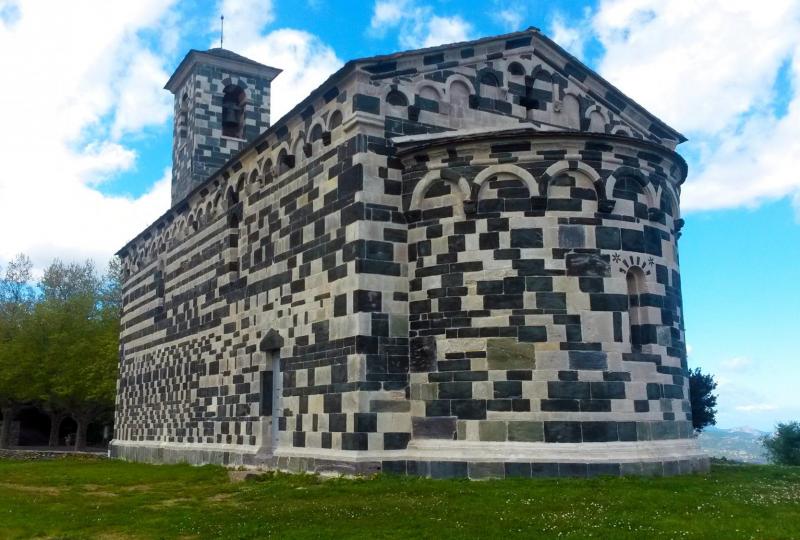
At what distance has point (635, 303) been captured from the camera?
14.8m

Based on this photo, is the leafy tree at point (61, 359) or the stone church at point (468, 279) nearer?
the stone church at point (468, 279)

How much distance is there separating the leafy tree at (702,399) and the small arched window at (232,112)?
18160 millimetres

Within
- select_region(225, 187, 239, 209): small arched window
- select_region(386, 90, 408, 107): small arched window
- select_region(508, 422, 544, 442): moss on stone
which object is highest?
select_region(386, 90, 408, 107): small arched window

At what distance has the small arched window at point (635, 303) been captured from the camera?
577 inches

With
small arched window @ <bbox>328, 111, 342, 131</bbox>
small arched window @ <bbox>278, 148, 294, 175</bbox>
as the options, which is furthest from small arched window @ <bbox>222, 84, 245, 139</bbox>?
small arched window @ <bbox>328, 111, 342, 131</bbox>

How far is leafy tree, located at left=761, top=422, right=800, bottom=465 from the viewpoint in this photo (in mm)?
30188

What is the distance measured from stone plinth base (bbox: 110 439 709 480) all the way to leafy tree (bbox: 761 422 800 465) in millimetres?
17948

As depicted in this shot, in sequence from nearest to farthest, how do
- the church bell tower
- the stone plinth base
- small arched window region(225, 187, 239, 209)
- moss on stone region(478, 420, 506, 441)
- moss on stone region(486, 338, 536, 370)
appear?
1. the stone plinth base
2. moss on stone region(478, 420, 506, 441)
3. moss on stone region(486, 338, 536, 370)
4. small arched window region(225, 187, 239, 209)
5. the church bell tower

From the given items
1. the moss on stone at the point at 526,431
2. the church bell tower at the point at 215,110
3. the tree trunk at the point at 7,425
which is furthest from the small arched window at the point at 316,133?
the tree trunk at the point at 7,425

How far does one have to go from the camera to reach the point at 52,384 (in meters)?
39.7

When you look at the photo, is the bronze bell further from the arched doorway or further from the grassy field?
the grassy field

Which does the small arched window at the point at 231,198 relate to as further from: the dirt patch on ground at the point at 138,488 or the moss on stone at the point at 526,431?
the moss on stone at the point at 526,431

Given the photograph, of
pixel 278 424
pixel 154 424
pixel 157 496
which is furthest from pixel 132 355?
pixel 157 496

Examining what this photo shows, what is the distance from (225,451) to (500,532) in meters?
11.7
